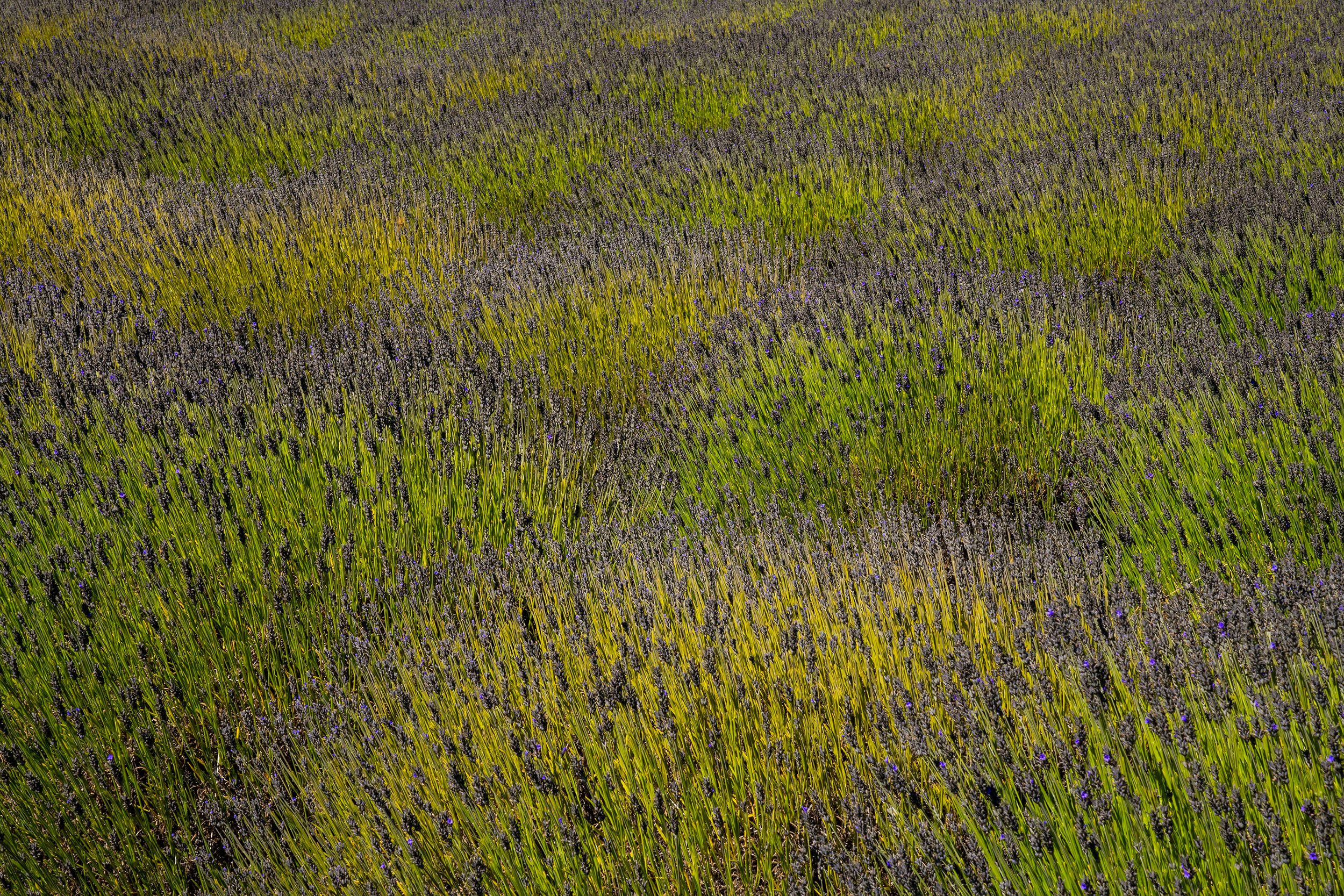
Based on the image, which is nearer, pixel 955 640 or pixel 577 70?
pixel 955 640

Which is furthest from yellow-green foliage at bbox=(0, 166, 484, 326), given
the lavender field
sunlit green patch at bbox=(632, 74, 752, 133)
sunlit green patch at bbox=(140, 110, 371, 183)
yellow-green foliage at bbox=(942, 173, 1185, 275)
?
yellow-green foliage at bbox=(942, 173, 1185, 275)

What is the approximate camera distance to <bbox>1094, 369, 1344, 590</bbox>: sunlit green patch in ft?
6.34

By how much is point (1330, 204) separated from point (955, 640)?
111 inches

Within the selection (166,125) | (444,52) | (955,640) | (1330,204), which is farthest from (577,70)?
(955,640)

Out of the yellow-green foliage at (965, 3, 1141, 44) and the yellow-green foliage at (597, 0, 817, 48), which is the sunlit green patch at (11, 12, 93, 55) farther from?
the yellow-green foliage at (965, 3, 1141, 44)

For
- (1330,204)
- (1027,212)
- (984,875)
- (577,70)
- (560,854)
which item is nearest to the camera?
(984,875)

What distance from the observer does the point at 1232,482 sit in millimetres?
2080

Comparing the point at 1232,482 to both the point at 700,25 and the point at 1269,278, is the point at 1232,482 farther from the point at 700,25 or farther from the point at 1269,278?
the point at 700,25

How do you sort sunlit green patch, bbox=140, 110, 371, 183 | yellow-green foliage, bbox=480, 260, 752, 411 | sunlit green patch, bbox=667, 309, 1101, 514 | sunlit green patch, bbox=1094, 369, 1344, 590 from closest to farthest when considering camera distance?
sunlit green patch, bbox=1094, 369, 1344, 590 → sunlit green patch, bbox=667, 309, 1101, 514 → yellow-green foliage, bbox=480, 260, 752, 411 → sunlit green patch, bbox=140, 110, 371, 183

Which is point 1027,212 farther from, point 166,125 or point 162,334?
point 166,125

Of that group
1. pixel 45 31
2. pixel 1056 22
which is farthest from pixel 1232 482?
pixel 45 31

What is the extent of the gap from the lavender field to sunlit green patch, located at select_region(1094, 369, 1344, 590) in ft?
0.06

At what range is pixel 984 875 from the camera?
1211 mm

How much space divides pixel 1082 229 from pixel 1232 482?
2168 mm
